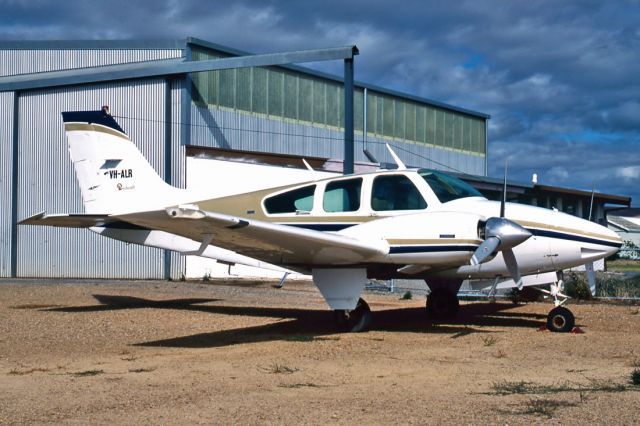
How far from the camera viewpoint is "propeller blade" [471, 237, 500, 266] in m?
10.6

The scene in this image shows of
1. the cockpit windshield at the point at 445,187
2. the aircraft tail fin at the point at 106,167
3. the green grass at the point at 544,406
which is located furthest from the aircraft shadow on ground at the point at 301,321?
the green grass at the point at 544,406

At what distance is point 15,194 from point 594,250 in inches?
991

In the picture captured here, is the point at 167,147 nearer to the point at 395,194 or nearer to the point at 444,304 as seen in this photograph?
the point at 444,304

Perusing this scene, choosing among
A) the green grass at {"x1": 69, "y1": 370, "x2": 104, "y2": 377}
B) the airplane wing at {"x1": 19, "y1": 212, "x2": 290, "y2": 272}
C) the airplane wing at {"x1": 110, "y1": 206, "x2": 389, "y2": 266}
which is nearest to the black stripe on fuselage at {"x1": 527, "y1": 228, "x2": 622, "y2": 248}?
the airplane wing at {"x1": 110, "y1": 206, "x2": 389, "y2": 266}

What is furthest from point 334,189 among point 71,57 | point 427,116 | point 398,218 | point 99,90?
point 427,116

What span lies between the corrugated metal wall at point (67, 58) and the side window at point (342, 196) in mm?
17713

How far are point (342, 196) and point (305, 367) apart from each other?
171 inches

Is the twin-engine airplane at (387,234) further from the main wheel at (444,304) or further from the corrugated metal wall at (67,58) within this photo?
the corrugated metal wall at (67,58)

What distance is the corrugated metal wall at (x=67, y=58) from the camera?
29.1 meters

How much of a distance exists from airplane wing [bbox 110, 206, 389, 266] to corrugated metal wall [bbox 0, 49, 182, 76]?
1854 cm

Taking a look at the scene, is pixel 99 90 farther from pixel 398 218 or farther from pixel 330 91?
pixel 398 218

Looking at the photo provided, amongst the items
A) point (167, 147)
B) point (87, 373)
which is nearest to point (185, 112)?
point (167, 147)

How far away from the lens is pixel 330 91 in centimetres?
3403

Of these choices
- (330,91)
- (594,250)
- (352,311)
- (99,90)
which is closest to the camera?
(594,250)
